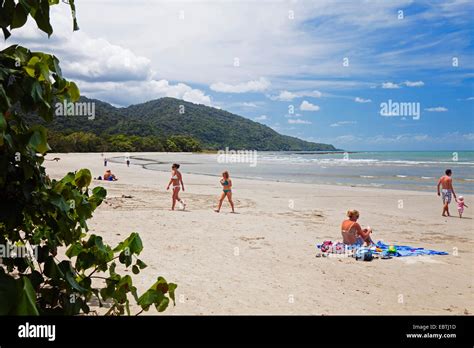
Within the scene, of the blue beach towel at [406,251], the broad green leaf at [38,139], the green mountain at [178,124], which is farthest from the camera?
the green mountain at [178,124]

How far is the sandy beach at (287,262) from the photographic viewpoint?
17.9ft

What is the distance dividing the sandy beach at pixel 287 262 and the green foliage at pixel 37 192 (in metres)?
2.68

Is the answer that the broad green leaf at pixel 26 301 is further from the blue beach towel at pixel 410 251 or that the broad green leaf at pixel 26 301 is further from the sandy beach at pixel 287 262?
the blue beach towel at pixel 410 251

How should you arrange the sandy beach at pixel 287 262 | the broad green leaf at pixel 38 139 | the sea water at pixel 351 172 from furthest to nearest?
the sea water at pixel 351 172
the sandy beach at pixel 287 262
the broad green leaf at pixel 38 139

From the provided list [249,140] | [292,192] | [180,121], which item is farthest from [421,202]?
[249,140]

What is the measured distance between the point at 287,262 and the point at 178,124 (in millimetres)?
141532

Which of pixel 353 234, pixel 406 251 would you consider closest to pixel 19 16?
pixel 353 234

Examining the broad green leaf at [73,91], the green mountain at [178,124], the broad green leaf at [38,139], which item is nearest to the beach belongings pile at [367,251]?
the broad green leaf at [73,91]

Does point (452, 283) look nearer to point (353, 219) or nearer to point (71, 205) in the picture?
point (353, 219)

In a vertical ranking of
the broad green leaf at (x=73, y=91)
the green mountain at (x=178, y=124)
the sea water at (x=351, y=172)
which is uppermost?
the green mountain at (x=178, y=124)

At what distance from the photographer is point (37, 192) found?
5.71 feet

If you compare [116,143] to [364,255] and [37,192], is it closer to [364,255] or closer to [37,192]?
[364,255]
